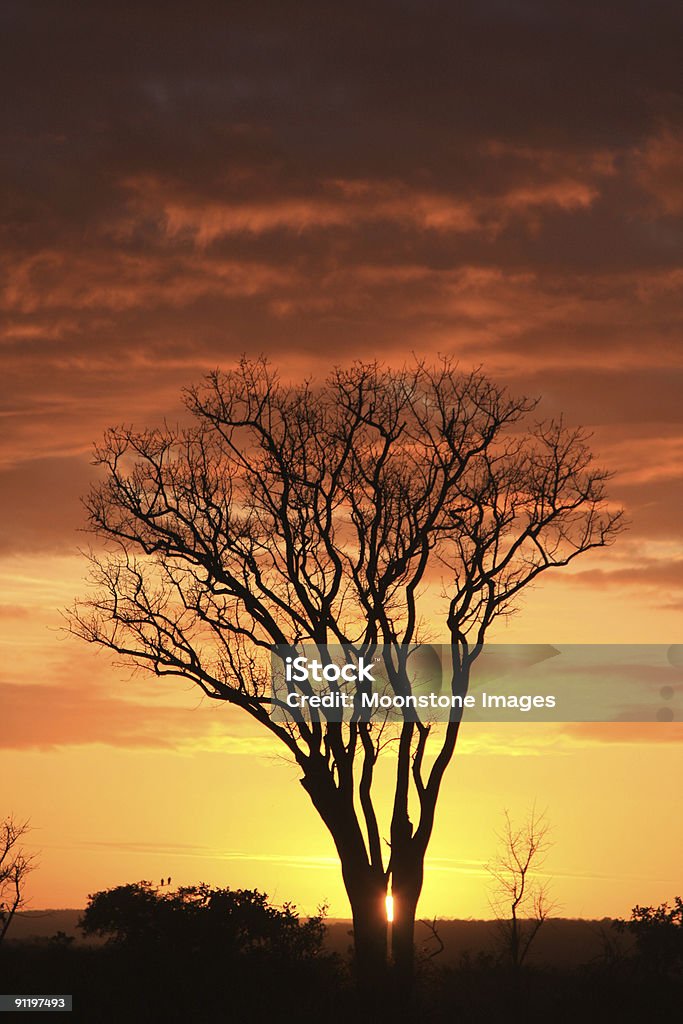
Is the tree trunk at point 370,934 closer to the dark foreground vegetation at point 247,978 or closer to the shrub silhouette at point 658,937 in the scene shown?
the dark foreground vegetation at point 247,978

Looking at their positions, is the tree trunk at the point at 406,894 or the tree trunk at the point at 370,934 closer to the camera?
the tree trunk at the point at 370,934

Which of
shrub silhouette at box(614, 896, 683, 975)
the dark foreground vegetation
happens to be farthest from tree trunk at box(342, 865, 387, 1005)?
shrub silhouette at box(614, 896, 683, 975)

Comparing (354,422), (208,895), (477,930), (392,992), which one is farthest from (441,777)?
(477,930)

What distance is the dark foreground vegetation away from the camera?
25.6 meters

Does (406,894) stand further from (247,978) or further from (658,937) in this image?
(658,937)

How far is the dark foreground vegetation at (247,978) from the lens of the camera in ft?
84.1

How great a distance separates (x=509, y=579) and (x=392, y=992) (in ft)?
32.0

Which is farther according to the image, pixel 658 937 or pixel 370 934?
pixel 658 937

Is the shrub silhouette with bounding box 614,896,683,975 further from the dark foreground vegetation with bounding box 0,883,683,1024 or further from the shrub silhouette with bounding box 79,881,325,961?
the shrub silhouette with bounding box 79,881,325,961

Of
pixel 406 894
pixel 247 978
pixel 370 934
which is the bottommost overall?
pixel 247 978

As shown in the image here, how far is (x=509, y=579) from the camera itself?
2925 centimetres

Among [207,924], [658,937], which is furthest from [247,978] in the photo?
[658,937]

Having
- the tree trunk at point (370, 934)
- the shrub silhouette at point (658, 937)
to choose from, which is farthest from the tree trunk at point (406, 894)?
the shrub silhouette at point (658, 937)

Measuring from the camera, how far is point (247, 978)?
26484 mm
